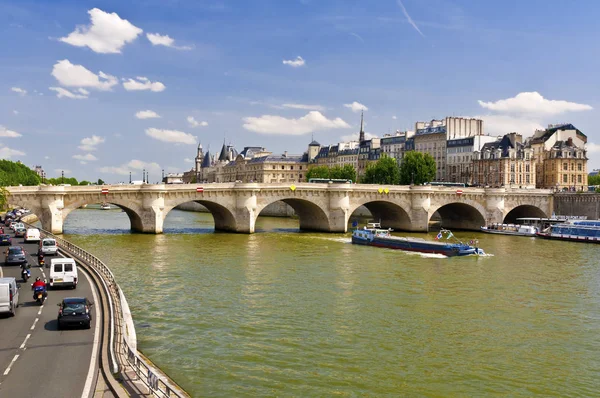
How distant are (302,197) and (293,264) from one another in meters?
30.1

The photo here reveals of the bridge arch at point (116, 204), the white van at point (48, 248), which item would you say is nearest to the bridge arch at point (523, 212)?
the bridge arch at point (116, 204)

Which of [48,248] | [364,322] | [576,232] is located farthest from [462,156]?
[364,322]

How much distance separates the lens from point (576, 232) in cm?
7412

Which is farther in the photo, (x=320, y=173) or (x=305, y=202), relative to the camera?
(x=320, y=173)

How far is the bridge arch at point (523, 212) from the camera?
95062 millimetres

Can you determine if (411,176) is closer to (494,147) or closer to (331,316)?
(494,147)

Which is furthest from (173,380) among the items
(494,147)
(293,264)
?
(494,147)

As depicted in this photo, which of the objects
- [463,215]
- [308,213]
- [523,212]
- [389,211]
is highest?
[523,212]

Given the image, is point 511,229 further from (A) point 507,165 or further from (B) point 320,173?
(B) point 320,173

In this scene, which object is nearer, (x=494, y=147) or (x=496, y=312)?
(x=496, y=312)

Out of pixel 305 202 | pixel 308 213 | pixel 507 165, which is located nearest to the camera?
pixel 305 202

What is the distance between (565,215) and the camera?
3605 inches

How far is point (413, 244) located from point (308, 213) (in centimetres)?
2597

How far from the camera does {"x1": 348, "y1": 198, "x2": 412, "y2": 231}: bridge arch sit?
3177 inches
